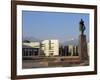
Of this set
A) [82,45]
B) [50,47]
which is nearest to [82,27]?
[82,45]

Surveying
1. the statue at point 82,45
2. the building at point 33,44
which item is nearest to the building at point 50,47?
the building at point 33,44

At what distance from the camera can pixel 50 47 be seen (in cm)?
227

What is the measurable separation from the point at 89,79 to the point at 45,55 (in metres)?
0.57

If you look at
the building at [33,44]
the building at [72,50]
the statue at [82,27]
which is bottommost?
the building at [72,50]

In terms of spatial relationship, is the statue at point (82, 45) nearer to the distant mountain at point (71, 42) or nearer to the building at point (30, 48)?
the distant mountain at point (71, 42)

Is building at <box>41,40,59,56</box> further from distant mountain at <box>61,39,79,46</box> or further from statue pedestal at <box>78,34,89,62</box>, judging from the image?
statue pedestal at <box>78,34,89,62</box>

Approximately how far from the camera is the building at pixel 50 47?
2240mm

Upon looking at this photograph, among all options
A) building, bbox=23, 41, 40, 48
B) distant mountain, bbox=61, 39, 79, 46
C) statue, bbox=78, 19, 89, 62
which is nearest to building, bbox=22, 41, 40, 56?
building, bbox=23, 41, 40, 48

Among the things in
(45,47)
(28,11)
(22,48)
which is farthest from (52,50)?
(28,11)

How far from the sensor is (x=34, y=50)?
2215 millimetres

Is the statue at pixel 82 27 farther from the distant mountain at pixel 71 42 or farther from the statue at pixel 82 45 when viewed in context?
the distant mountain at pixel 71 42

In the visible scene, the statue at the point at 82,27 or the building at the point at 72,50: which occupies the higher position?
the statue at the point at 82,27

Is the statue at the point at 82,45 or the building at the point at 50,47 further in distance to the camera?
the statue at the point at 82,45

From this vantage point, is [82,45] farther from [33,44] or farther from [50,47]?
[33,44]
